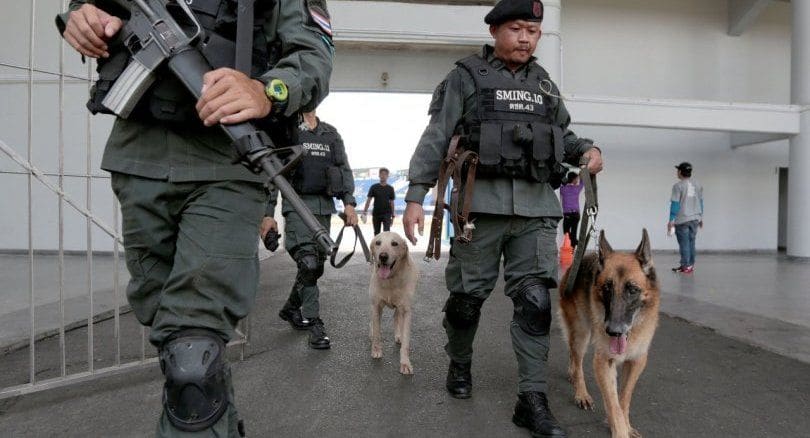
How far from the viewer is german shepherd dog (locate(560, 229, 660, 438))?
7.84 ft

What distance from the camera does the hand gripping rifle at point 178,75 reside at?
136 centimetres

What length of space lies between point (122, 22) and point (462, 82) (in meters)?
1.77

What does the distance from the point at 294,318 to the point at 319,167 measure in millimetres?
1369

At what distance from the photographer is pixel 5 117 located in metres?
9.61

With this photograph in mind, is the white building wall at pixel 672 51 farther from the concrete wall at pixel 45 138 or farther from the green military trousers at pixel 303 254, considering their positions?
the concrete wall at pixel 45 138

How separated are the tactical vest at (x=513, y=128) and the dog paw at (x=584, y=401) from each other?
120 centimetres

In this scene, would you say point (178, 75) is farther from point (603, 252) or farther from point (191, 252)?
point (603, 252)

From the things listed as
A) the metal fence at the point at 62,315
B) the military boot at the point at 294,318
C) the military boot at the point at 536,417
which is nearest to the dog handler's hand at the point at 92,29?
the metal fence at the point at 62,315

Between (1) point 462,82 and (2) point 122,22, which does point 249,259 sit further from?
(1) point 462,82

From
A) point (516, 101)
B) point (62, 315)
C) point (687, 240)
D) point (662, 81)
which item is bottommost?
point (62, 315)

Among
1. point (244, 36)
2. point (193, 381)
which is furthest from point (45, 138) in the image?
point (193, 381)

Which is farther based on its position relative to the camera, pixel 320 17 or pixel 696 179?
pixel 696 179

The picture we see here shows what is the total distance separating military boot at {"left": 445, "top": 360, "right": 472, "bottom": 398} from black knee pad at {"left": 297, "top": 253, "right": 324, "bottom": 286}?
1.71 meters

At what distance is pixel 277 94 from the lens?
143cm
